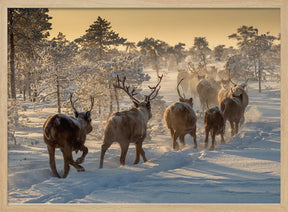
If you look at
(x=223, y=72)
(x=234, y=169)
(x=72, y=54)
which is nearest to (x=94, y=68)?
(x=72, y=54)

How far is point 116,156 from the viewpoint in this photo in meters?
9.70

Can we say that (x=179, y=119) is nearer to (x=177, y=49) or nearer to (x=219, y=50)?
(x=177, y=49)

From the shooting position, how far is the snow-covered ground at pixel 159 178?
641 cm

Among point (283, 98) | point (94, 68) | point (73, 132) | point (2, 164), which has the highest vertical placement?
point (94, 68)

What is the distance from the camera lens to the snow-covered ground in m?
6.41

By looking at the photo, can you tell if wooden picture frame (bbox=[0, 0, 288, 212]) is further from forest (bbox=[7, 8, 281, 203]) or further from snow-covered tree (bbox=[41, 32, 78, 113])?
snow-covered tree (bbox=[41, 32, 78, 113])

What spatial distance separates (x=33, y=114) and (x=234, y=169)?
8.30 metres

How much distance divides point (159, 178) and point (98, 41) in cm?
754

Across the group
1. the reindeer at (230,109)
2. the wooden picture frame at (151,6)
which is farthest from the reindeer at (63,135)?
the reindeer at (230,109)

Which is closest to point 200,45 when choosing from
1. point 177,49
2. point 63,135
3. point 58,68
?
point 177,49

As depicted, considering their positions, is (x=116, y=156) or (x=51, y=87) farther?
(x=51, y=87)

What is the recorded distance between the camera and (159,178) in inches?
282

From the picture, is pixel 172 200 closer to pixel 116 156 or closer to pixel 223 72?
pixel 116 156

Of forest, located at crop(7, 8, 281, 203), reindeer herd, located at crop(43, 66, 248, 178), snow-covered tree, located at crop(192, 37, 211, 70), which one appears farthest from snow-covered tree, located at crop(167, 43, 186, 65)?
reindeer herd, located at crop(43, 66, 248, 178)
